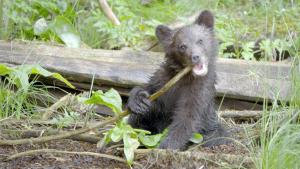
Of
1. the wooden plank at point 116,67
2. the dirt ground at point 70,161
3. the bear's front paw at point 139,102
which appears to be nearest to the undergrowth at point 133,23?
the wooden plank at point 116,67

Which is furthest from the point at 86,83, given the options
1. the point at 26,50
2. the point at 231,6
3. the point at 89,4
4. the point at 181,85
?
the point at 231,6

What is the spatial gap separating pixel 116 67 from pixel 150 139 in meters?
1.87

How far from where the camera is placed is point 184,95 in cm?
542

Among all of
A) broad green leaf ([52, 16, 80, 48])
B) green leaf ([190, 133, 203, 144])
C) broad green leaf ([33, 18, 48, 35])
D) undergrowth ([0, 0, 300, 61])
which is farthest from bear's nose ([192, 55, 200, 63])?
broad green leaf ([33, 18, 48, 35])

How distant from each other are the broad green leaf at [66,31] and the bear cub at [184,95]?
2.51m

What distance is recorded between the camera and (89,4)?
10.1m

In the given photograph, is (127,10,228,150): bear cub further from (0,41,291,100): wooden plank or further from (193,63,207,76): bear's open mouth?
(0,41,291,100): wooden plank

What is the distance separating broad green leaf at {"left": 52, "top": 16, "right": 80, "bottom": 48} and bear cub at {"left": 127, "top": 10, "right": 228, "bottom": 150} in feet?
8.25

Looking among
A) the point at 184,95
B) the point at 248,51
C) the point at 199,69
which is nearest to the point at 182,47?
the point at 199,69

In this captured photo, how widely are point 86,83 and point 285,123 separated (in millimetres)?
2838

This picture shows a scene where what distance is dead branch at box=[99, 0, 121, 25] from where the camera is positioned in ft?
29.3

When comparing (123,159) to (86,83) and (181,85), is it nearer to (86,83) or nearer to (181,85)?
(181,85)

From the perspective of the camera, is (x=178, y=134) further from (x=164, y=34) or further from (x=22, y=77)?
(x=22, y=77)

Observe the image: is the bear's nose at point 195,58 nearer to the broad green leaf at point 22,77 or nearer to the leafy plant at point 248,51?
the broad green leaf at point 22,77
